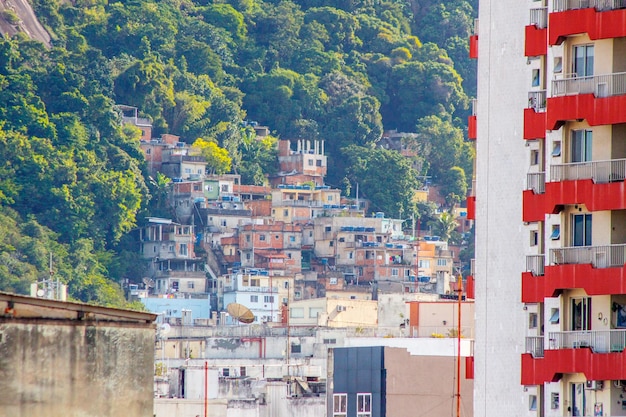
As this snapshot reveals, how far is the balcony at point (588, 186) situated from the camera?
35.5m

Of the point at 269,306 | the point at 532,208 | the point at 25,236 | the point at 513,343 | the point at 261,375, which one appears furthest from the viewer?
the point at 25,236

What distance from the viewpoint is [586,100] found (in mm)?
36312

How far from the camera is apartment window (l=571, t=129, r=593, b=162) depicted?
3691 cm

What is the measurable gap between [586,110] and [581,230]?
80.8 inches

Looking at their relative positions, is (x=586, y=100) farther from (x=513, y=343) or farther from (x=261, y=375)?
(x=261, y=375)

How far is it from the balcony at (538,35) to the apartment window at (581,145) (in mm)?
5800

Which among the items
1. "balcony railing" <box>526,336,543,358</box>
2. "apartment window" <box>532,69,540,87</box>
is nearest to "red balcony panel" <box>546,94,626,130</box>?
"balcony railing" <box>526,336,543,358</box>

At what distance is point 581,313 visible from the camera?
36688 millimetres

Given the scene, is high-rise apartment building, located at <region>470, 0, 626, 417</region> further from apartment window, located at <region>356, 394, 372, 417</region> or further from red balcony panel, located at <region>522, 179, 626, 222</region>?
apartment window, located at <region>356, 394, 372, 417</region>

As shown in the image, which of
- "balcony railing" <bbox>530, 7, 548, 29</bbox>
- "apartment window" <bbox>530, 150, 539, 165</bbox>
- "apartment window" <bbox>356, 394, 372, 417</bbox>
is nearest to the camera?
"balcony railing" <bbox>530, 7, 548, 29</bbox>

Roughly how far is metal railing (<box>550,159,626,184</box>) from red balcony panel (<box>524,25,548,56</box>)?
6.23 meters

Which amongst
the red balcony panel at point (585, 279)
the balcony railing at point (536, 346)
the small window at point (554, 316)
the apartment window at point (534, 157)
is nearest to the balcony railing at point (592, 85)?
the red balcony panel at point (585, 279)

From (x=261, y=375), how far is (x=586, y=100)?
75339 mm

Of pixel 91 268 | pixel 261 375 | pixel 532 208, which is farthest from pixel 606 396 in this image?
pixel 91 268
